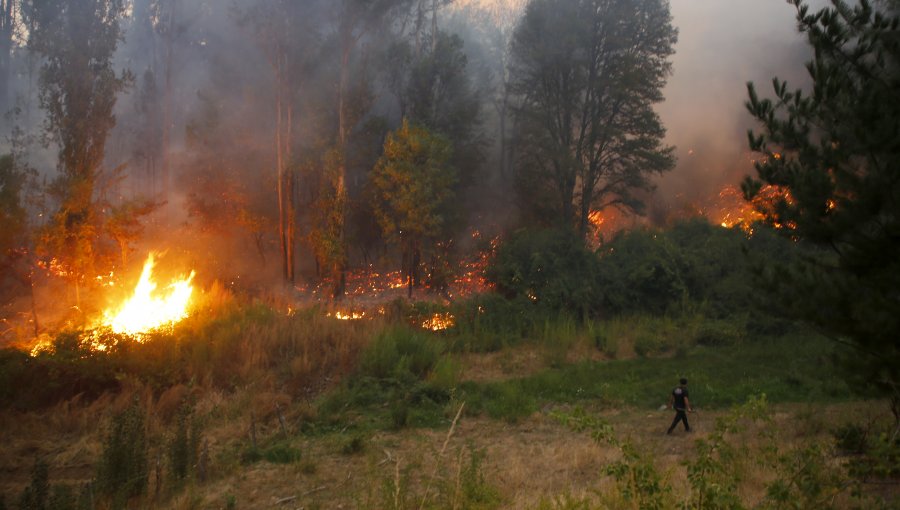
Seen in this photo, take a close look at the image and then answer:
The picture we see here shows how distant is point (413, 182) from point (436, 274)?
4.08 m

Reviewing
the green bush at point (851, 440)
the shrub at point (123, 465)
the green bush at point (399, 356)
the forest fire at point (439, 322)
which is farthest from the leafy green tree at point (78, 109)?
the green bush at point (851, 440)

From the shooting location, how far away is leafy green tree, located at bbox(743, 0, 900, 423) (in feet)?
17.3

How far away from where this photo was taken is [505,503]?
5.65m

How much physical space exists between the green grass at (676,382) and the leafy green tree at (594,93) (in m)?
11.4

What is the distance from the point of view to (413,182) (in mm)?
22719

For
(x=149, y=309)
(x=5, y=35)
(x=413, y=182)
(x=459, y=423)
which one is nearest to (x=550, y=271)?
(x=413, y=182)

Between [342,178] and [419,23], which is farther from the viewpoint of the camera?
[419,23]

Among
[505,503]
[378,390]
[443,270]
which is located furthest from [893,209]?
[443,270]

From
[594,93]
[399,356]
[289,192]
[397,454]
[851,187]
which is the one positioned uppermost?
[594,93]

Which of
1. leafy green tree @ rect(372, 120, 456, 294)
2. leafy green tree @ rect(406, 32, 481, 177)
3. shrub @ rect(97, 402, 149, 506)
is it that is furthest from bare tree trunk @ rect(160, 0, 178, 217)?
shrub @ rect(97, 402, 149, 506)

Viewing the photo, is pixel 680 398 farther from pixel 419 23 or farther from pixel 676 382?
pixel 419 23

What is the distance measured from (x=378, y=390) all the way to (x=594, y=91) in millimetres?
18574

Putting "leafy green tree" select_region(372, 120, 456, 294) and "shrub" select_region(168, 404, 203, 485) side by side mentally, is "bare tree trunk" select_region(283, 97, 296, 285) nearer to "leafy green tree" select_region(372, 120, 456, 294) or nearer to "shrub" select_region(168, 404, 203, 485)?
"leafy green tree" select_region(372, 120, 456, 294)

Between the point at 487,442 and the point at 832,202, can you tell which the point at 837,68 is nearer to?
the point at 832,202
